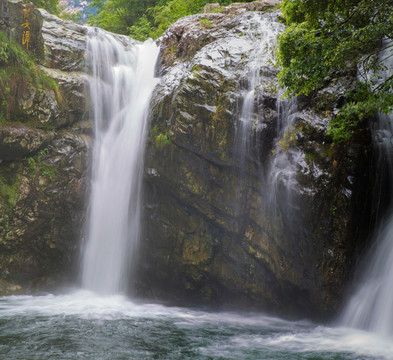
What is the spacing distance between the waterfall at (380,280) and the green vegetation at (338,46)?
56 cm

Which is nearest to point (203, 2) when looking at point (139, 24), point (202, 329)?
point (139, 24)

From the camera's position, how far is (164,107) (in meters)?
9.88

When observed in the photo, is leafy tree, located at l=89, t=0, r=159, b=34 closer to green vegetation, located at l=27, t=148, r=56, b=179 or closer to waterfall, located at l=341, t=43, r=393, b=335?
green vegetation, located at l=27, t=148, r=56, b=179

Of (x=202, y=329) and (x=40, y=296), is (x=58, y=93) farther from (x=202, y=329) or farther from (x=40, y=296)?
(x=202, y=329)

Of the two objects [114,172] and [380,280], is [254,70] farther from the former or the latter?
[380,280]

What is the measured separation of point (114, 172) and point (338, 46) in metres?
6.59

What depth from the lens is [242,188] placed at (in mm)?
8977

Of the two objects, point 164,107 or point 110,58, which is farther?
point 110,58

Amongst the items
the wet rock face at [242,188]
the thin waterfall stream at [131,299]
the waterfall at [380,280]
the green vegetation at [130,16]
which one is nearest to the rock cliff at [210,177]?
the wet rock face at [242,188]

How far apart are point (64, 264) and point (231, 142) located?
5.78 metres

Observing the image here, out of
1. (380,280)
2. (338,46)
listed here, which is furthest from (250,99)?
(380,280)

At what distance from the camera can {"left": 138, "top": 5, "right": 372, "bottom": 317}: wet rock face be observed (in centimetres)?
756

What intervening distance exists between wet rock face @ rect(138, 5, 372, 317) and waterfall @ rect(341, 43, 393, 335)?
335mm

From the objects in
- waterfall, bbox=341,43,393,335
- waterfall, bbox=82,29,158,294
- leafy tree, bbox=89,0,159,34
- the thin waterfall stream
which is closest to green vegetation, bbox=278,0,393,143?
waterfall, bbox=341,43,393,335
